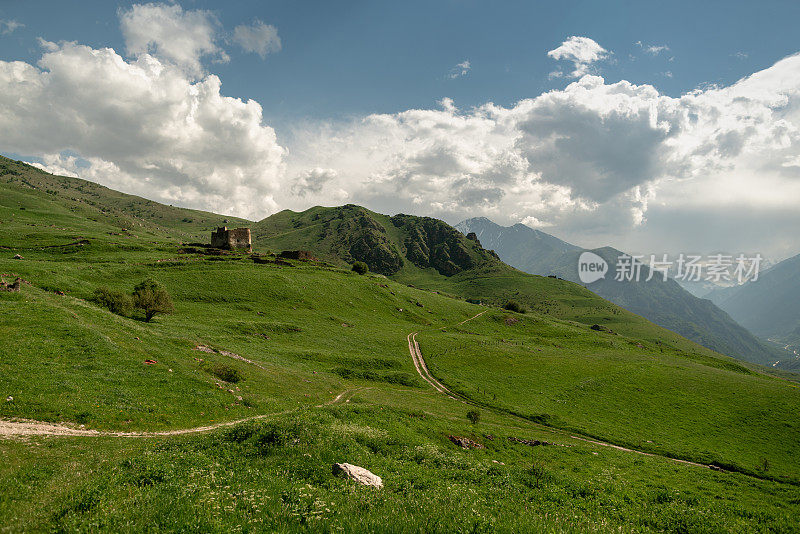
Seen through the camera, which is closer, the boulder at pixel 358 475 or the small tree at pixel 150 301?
the boulder at pixel 358 475

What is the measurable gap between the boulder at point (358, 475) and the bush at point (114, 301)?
172 feet

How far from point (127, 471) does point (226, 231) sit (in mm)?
138664

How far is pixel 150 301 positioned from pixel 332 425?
48.4m

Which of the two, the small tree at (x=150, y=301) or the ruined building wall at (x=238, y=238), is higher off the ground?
the ruined building wall at (x=238, y=238)

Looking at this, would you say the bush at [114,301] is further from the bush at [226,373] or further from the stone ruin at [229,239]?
the stone ruin at [229,239]

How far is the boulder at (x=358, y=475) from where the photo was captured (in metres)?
12.9

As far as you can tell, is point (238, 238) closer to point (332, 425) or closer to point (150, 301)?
point (150, 301)

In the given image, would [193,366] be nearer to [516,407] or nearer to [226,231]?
[516,407]

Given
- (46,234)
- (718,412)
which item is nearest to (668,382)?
(718,412)

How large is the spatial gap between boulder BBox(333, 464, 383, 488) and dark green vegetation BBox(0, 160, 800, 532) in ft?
1.64

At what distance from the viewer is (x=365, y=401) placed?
3916 cm

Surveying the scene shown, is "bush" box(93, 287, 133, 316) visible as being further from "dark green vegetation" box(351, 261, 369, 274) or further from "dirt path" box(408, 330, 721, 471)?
"dark green vegetation" box(351, 261, 369, 274)

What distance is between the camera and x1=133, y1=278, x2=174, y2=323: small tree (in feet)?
168

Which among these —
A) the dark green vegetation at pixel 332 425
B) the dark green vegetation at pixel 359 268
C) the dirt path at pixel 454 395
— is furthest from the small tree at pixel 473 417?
the dark green vegetation at pixel 359 268
